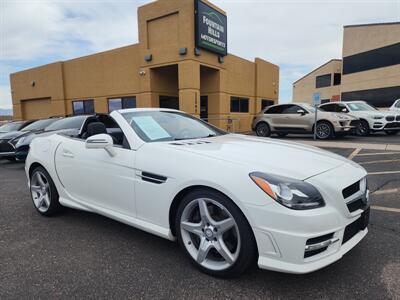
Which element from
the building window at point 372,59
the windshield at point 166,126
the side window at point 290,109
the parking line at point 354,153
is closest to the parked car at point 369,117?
the side window at point 290,109

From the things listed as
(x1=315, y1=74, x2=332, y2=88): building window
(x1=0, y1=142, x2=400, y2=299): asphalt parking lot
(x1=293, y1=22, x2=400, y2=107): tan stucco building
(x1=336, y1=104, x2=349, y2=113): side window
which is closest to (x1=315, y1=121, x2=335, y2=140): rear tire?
(x1=336, y1=104, x2=349, y2=113): side window

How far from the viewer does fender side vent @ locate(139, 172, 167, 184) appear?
2611 millimetres

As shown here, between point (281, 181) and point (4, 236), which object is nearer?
point (281, 181)

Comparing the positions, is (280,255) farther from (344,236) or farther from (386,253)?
(386,253)

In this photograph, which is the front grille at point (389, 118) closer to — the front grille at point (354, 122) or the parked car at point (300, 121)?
the front grille at point (354, 122)

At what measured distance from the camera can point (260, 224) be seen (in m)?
2.11

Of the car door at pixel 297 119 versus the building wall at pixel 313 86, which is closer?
the car door at pixel 297 119

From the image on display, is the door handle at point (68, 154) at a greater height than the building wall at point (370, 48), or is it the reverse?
the building wall at point (370, 48)

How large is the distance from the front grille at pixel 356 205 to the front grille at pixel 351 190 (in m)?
0.07

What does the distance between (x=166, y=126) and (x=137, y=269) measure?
1555 millimetres

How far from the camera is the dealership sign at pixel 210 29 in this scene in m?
14.0

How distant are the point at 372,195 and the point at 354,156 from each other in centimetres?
391

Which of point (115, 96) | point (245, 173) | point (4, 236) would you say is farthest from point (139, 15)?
point (245, 173)

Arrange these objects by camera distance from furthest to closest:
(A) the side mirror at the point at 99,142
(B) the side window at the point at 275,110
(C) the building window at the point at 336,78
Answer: (C) the building window at the point at 336,78
(B) the side window at the point at 275,110
(A) the side mirror at the point at 99,142
